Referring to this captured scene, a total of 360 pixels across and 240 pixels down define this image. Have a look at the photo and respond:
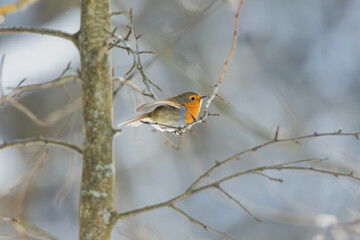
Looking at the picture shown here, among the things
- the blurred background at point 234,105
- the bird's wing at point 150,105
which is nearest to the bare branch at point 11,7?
the bird's wing at point 150,105

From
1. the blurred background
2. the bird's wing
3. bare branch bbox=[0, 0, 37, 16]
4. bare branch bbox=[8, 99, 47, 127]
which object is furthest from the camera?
the blurred background

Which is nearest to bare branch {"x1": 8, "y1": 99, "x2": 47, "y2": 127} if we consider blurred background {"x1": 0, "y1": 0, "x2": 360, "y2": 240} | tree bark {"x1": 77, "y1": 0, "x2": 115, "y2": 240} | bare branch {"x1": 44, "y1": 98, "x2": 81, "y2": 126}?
bare branch {"x1": 44, "y1": 98, "x2": 81, "y2": 126}

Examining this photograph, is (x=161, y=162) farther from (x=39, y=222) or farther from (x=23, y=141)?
(x=23, y=141)

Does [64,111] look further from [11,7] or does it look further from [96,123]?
[11,7]

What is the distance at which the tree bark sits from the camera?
6.24ft

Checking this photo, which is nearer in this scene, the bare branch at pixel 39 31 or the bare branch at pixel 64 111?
the bare branch at pixel 39 31

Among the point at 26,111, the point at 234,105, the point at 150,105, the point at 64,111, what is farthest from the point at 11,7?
the point at 234,105

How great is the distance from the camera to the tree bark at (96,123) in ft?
6.24

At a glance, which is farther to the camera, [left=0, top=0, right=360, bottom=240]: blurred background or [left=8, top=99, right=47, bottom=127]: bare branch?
[left=0, top=0, right=360, bottom=240]: blurred background

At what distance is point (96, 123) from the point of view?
1.95 metres

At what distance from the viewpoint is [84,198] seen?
1.92 metres

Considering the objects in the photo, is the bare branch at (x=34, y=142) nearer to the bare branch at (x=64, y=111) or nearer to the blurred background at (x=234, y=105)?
the bare branch at (x=64, y=111)

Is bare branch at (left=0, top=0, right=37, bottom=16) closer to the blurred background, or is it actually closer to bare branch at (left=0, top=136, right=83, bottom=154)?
bare branch at (left=0, top=136, right=83, bottom=154)

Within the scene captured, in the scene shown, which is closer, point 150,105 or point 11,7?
point 11,7
